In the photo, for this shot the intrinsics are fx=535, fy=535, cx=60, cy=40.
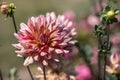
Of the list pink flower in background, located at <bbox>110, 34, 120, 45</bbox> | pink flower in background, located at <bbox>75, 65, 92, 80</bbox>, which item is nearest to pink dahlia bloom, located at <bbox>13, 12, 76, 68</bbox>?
pink flower in background, located at <bbox>75, 65, 92, 80</bbox>

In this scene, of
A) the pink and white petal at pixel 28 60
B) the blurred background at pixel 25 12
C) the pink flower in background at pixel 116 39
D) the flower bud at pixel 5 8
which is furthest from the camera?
the blurred background at pixel 25 12

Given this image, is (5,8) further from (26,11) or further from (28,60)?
(26,11)

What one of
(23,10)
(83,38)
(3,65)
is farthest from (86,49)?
(23,10)

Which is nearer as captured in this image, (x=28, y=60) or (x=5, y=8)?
(x=28, y=60)

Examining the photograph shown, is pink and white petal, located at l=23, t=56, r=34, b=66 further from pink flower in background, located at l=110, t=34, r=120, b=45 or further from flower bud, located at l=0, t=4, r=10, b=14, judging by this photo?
pink flower in background, located at l=110, t=34, r=120, b=45

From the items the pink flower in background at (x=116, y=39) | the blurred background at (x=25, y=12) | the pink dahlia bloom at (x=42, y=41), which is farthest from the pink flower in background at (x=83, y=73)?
the blurred background at (x=25, y=12)

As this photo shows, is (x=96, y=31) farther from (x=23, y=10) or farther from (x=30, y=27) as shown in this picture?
(x=23, y=10)

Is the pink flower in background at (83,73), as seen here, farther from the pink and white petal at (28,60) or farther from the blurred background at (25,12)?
the blurred background at (25,12)

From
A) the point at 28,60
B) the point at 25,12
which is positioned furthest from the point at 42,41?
the point at 25,12
